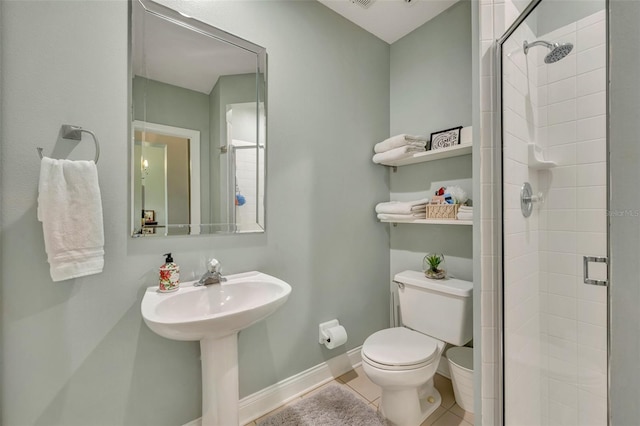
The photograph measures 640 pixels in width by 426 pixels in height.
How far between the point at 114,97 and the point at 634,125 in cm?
170

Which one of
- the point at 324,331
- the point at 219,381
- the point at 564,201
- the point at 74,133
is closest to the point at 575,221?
the point at 564,201

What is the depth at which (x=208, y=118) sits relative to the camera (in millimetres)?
1433

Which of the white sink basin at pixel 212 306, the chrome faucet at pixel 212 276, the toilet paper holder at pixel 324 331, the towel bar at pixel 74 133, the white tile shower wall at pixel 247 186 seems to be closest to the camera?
the white sink basin at pixel 212 306

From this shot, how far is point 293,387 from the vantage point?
166 cm

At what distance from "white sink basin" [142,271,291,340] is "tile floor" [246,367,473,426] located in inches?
29.4

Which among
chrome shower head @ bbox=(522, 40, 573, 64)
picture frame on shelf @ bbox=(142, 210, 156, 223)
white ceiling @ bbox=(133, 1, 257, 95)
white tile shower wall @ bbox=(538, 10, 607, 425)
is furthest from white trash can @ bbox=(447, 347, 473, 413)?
white ceiling @ bbox=(133, 1, 257, 95)

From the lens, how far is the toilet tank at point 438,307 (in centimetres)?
152

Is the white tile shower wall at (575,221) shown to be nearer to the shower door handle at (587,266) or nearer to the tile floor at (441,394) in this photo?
the shower door handle at (587,266)

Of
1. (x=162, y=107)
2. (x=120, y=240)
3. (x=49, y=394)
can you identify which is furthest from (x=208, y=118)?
(x=49, y=394)

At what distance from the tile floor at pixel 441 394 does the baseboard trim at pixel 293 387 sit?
26mm

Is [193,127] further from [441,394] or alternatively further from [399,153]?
[441,394]

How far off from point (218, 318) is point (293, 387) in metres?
1.01

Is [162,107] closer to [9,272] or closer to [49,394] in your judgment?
[9,272]

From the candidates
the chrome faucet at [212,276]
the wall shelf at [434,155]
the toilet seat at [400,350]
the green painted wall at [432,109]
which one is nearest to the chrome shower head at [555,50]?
the wall shelf at [434,155]
